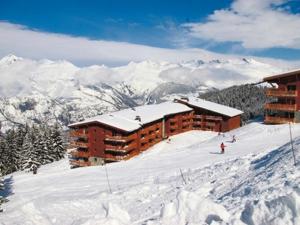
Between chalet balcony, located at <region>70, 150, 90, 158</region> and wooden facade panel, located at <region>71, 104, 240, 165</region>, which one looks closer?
wooden facade panel, located at <region>71, 104, 240, 165</region>

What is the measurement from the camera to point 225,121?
88875mm

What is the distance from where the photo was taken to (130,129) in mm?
67562

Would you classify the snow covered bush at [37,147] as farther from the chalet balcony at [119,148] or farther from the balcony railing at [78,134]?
the chalet balcony at [119,148]

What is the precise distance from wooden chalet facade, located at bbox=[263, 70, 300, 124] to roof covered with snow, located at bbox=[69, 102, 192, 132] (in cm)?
2310

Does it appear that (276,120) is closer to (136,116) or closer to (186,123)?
(136,116)

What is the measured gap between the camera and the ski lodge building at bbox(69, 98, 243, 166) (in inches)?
2726

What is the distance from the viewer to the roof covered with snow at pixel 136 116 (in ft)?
229

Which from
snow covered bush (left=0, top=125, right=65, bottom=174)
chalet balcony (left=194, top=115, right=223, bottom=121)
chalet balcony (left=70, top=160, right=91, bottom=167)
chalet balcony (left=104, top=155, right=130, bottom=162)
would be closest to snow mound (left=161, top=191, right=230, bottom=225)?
chalet balcony (left=104, top=155, right=130, bottom=162)

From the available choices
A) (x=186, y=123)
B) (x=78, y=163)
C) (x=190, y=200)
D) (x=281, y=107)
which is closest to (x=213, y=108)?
(x=186, y=123)

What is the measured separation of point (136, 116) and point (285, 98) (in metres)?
28.0

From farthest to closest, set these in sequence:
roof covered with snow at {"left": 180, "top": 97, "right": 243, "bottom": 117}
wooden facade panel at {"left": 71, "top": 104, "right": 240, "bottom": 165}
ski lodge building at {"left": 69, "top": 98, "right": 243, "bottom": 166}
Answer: roof covered with snow at {"left": 180, "top": 97, "right": 243, "bottom": 117}, ski lodge building at {"left": 69, "top": 98, "right": 243, "bottom": 166}, wooden facade panel at {"left": 71, "top": 104, "right": 240, "bottom": 165}

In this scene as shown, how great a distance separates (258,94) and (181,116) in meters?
107

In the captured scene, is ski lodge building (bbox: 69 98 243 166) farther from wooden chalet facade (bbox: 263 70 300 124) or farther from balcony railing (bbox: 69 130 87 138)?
wooden chalet facade (bbox: 263 70 300 124)

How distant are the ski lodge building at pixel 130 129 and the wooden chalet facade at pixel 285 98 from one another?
2242 centimetres
